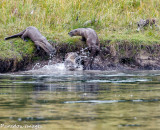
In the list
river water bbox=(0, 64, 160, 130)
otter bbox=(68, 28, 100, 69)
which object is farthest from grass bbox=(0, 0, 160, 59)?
river water bbox=(0, 64, 160, 130)

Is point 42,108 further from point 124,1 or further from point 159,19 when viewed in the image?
point 124,1

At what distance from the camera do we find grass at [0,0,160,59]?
1266 centimetres

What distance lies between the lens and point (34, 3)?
14.6 metres

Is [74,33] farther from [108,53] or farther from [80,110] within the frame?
[80,110]

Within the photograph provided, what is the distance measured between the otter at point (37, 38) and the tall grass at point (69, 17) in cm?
50

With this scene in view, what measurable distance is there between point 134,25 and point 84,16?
1.58 metres

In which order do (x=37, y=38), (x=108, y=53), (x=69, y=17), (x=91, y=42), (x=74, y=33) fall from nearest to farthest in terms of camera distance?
1. (x=37, y=38)
2. (x=91, y=42)
3. (x=108, y=53)
4. (x=74, y=33)
5. (x=69, y=17)

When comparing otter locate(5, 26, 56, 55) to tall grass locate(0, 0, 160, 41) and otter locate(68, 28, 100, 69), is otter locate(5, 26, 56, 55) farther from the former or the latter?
otter locate(68, 28, 100, 69)

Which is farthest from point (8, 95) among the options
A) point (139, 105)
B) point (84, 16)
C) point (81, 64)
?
point (84, 16)

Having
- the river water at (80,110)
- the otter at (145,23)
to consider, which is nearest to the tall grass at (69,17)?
the otter at (145,23)

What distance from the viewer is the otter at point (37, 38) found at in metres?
11.3

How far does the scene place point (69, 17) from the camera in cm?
1377

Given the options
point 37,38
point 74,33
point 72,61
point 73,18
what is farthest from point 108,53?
point 73,18

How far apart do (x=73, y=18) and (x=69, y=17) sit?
0.15m
